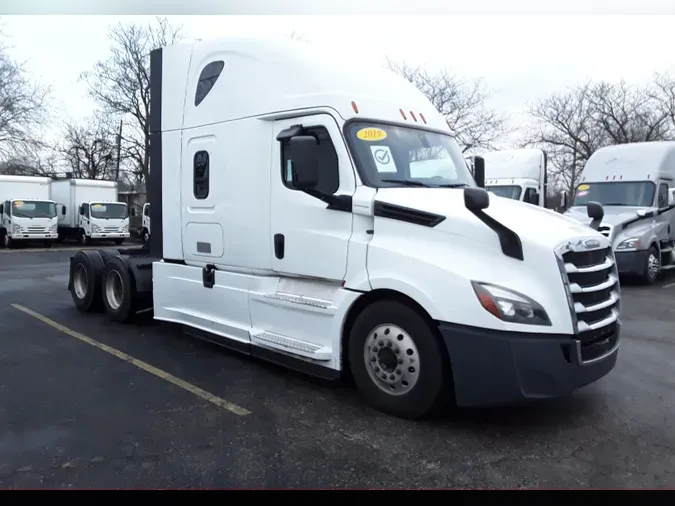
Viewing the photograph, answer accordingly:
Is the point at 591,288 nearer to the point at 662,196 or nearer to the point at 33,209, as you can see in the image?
the point at 662,196

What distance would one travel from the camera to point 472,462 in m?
4.05

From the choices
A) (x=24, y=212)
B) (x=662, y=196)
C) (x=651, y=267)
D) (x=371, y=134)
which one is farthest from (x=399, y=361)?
(x=24, y=212)

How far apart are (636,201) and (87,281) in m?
12.5

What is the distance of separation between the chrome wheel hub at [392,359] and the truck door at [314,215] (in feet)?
2.29

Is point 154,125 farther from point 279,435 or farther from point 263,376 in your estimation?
point 279,435

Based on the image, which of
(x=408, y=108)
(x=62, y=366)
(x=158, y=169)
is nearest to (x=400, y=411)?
Result: (x=408, y=108)

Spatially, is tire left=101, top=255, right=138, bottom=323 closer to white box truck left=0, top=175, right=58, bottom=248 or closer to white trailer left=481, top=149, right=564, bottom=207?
white trailer left=481, top=149, right=564, bottom=207

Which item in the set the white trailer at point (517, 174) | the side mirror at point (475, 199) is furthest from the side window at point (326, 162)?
the white trailer at point (517, 174)

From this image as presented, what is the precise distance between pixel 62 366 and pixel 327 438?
11.5 feet

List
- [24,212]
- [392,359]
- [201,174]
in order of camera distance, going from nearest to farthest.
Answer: [392,359], [201,174], [24,212]

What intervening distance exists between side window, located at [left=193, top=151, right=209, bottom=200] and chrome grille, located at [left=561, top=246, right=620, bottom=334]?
13.5 ft

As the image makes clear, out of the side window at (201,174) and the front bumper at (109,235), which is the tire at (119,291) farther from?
the front bumper at (109,235)

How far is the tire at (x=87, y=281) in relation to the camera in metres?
9.07

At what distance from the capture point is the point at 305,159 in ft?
17.0
